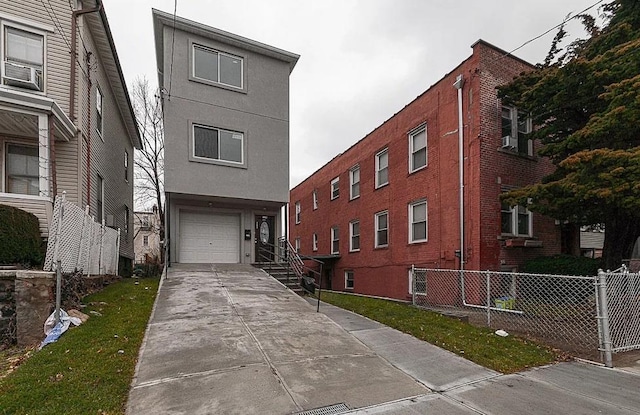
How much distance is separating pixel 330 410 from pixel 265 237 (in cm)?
1008

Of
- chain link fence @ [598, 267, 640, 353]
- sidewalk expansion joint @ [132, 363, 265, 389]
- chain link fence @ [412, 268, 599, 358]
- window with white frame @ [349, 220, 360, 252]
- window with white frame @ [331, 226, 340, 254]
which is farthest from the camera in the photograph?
window with white frame @ [331, 226, 340, 254]

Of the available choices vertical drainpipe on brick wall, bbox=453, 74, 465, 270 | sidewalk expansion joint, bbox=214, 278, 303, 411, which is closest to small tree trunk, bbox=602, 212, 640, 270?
vertical drainpipe on brick wall, bbox=453, 74, 465, 270

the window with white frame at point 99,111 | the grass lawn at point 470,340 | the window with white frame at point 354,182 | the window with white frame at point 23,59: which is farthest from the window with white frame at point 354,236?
the window with white frame at point 23,59

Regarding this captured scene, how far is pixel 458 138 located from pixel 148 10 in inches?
428

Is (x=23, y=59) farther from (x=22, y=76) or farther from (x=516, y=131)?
(x=516, y=131)

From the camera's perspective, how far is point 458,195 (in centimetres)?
1098

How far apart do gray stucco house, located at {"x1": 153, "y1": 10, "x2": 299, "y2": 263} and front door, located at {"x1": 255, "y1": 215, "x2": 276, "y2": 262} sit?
38mm

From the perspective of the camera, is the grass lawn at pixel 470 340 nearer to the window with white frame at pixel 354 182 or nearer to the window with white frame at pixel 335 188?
the window with white frame at pixel 354 182

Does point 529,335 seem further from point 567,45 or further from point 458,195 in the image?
point 567,45

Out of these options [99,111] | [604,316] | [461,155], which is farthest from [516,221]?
[99,111]

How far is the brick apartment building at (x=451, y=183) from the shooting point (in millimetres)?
10531

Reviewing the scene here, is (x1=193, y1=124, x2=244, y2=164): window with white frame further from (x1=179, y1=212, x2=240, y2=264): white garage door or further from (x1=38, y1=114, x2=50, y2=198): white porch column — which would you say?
(x1=38, y1=114, x2=50, y2=198): white porch column

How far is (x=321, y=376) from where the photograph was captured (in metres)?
4.41

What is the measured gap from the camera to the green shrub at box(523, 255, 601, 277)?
9.41 m
